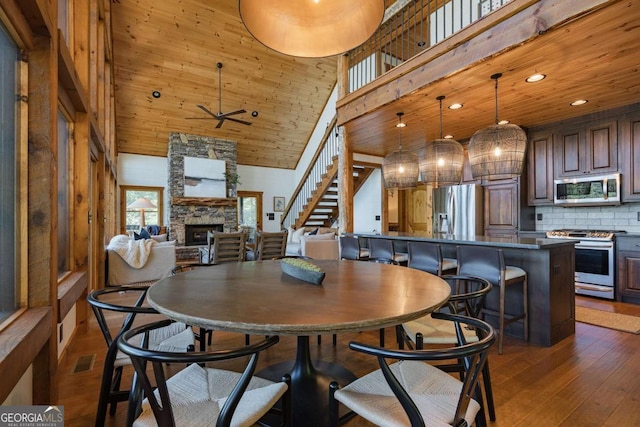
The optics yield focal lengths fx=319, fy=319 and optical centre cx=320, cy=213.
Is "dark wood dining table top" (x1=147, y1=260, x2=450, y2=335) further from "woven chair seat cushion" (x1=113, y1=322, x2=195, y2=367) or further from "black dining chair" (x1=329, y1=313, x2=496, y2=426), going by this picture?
"woven chair seat cushion" (x1=113, y1=322, x2=195, y2=367)

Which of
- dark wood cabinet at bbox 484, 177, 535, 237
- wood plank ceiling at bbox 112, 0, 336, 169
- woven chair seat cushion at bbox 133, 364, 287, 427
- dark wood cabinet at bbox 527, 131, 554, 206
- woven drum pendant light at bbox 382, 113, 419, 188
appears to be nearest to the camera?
woven chair seat cushion at bbox 133, 364, 287, 427

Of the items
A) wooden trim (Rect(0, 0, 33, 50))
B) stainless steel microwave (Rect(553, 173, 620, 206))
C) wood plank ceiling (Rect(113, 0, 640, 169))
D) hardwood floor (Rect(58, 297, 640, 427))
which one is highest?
wood plank ceiling (Rect(113, 0, 640, 169))

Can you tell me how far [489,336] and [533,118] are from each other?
4565 millimetres

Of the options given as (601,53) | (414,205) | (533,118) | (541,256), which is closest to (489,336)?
(541,256)

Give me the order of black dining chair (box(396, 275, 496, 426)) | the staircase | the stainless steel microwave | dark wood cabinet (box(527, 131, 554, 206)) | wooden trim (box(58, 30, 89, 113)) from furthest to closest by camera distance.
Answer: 1. the staircase
2. dark wood cabinet (box(527, 131, 554, 206))
3. the stainless steel microwave
4. wooden trim (box(58, 30, 89, 113))
5. black dining chair (box(396, 275, 496, 426))

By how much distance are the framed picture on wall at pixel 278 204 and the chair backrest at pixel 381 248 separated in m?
7.02

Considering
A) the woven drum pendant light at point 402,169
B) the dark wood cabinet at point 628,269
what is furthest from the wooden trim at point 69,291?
the dark wood cabinet at point 628,269

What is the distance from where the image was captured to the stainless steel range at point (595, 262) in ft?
13.1

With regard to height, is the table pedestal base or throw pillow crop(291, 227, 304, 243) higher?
throw pillow crop(291, 227, 304, 243)

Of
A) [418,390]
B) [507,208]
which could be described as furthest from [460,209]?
[418,390]

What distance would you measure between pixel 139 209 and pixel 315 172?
480cm

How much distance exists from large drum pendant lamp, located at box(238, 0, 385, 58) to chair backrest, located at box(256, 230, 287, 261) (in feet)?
12.4

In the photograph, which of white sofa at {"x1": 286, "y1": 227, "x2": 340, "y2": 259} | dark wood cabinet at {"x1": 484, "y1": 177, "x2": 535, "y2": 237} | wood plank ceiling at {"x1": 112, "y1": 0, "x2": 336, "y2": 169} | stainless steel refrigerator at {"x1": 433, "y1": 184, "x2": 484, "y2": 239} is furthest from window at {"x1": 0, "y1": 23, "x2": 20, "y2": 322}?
dark wood cabinet at {"x1": 484, "y1": 177, "x2": 535, "y2": 237}

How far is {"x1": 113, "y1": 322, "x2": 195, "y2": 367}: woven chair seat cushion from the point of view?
4.87ft
